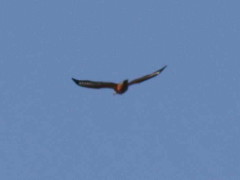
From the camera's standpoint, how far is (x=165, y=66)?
500 ft

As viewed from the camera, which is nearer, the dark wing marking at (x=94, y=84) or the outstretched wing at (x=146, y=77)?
the outstretched wing at (x=146, y=77)

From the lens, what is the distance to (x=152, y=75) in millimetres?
152250

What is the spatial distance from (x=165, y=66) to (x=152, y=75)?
4.18 feet

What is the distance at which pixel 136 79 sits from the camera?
151250 millimetres

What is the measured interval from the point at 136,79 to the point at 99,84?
3.28 meters

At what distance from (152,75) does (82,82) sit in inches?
222

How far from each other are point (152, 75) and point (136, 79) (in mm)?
1664

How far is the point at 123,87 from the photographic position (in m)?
151

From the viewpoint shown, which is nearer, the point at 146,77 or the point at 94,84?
the point at 146,77

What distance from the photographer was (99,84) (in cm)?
15262

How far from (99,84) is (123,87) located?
270cm

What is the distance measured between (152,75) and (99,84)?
432cm

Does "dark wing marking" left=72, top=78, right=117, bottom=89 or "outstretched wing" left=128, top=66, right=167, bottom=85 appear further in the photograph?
"dark wing marking" left=72, top=78, right=117, bottom=89

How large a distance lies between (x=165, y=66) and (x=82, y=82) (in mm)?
6773
